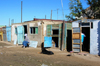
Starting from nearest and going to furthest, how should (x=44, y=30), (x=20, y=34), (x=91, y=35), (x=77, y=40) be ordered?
1. (x=91, y=35)
2. (x=77, y=40)
3. (x=44, y=30)
4. (x=20, y=34)

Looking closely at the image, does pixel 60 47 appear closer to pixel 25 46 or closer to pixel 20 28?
pixel 25 46

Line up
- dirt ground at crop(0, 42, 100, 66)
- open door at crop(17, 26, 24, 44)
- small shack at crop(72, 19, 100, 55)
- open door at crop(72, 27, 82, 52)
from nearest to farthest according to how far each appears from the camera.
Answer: dirt ground at crop(0, 42, 100, 66) → small shack at crop(72, 19, 100, 55) → open door at crop(72, 27, 82, 52) → open door at crop(17, 26, 24, 44)

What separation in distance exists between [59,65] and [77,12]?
9.83 meters

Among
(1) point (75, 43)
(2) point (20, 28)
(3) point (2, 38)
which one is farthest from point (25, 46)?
(3) point (2, 38)

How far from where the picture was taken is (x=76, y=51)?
34.4 feet

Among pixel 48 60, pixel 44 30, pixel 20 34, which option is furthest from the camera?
pixel 20 34

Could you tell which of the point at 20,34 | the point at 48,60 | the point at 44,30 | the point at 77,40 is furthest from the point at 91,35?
the point at 20,34

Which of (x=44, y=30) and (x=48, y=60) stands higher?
(x=44, y=30)

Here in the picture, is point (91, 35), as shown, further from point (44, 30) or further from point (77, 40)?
point (44, 30)

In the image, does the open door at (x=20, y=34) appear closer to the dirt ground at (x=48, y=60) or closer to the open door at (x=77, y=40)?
the dirt ground at (x=48, y=60)

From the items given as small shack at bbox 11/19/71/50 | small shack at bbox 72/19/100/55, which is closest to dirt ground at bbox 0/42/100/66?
small shack at bbox 72/19/100/55

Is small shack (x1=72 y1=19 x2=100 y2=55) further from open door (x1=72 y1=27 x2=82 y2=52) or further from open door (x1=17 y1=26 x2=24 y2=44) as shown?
open door (x1=17 y1=26 x2=24 y2=44)

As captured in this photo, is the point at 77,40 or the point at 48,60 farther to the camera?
the point at 77,40

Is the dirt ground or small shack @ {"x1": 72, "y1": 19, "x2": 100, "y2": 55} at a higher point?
small shack @ {"x1": 72, "y1": 19, "x2": 100, "y2": 55}
